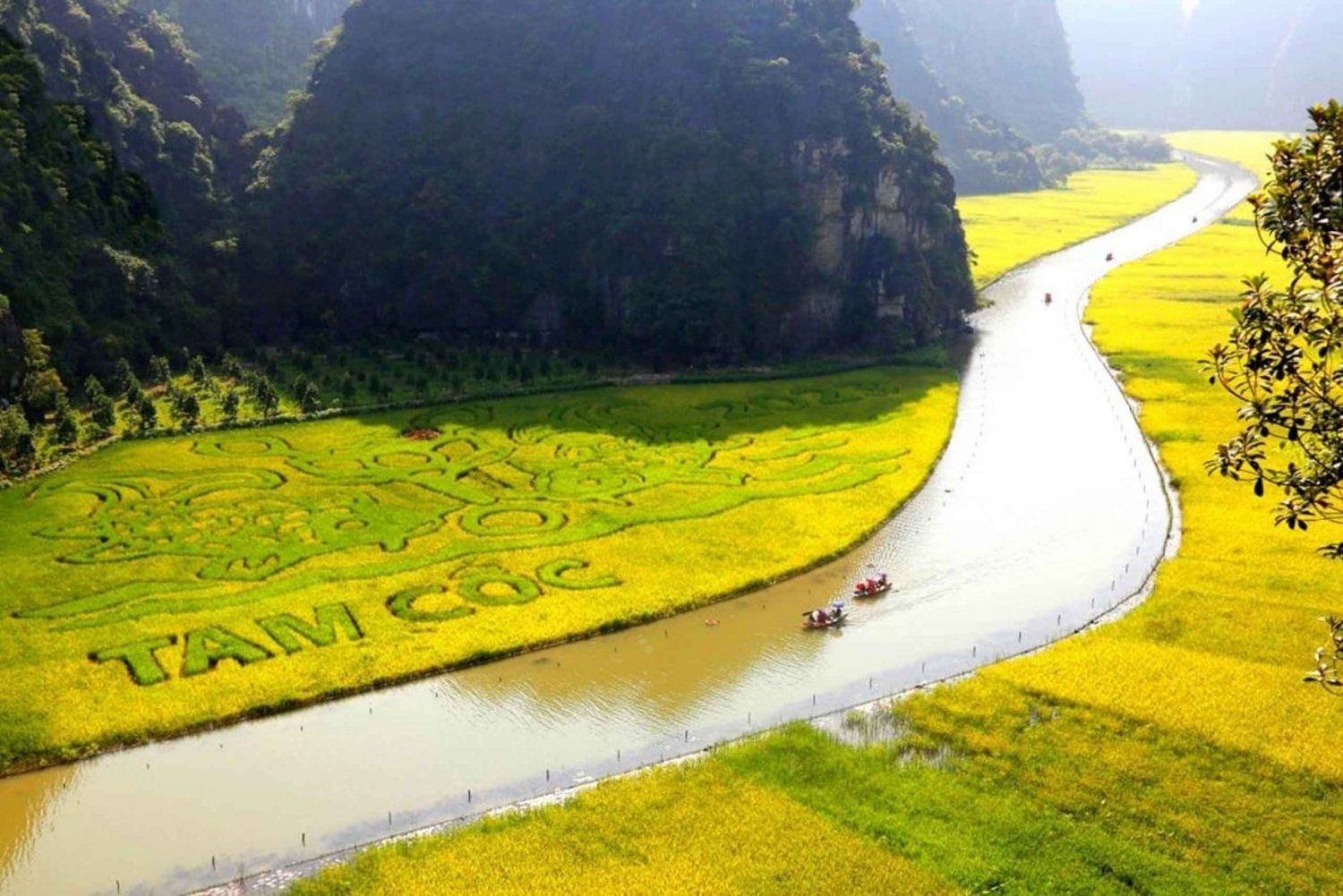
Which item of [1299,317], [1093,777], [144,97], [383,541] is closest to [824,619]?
[1093,777]

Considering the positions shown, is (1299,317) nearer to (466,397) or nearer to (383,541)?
(383,541)

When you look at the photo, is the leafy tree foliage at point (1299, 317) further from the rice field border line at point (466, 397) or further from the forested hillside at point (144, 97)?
the forested hillside at point (144, 97)

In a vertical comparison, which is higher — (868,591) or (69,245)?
(69,245)

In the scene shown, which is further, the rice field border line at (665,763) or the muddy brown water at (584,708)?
the muddy brown water at (584,708)

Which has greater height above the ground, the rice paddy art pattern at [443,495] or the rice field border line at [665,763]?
the rice paddy art pattern at [443,495]

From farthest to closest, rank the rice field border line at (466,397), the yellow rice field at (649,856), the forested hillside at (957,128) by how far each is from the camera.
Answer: the forested hillside at (957,128) < the rice field border line at (466,397) < the yellow rice field at (649,856)

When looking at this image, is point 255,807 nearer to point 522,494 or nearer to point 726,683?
point 726,683

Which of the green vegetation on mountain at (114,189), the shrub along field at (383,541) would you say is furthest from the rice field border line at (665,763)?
the green vegetation on mountain at (114,189)

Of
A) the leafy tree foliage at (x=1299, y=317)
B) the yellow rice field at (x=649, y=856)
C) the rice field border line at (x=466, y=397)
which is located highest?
the leafy tree foliage at (x=1299, y=317)
